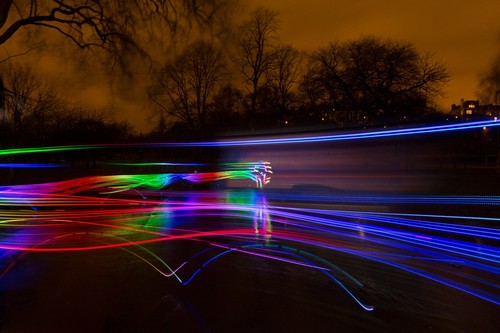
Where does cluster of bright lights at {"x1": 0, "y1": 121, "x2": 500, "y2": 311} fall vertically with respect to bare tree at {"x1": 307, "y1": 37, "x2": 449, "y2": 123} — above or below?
below

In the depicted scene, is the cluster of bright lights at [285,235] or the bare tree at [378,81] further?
the bare tree at [378,81]

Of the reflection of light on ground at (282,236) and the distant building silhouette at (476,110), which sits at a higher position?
the distant building silhouette at (476,110)

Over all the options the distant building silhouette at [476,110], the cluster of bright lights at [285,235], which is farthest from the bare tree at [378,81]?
the cluster of bright lights at [285,235]

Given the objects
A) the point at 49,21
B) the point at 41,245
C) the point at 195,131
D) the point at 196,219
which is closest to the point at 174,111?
the point at 195,131

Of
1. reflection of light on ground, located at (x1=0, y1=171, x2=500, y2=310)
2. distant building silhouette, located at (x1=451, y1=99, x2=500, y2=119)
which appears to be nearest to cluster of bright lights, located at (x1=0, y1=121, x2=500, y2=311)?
reflection of light on ground, located at (x1=0, y1=171, x2=500, y2=310)

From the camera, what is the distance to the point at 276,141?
21344 mm

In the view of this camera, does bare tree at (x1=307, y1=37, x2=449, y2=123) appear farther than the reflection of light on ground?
Yes

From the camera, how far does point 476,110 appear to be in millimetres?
36156

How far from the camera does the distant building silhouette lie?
27.9 m

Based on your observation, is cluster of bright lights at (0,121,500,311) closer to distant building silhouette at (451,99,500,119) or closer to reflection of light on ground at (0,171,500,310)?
reflection of light on ground at (0,171,500,310)

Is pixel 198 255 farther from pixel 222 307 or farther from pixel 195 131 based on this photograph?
pixel 195 131

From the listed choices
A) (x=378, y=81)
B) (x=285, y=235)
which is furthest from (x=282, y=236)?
(x=378, y=81)

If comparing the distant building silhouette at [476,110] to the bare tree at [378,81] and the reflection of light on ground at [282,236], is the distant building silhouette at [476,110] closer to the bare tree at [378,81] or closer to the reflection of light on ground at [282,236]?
the bare tree at [378,81]

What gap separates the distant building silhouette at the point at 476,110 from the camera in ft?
91.4
